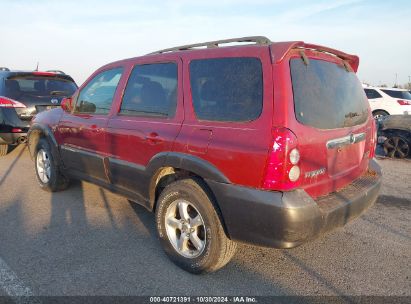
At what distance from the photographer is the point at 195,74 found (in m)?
3.13

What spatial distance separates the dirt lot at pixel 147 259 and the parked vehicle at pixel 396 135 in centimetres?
420

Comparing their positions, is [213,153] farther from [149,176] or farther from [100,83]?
[100,83]

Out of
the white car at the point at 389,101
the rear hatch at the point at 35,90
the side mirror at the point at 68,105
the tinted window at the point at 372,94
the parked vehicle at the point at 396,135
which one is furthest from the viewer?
the tinted window at the point at 372,94

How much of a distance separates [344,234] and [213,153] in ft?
6.54

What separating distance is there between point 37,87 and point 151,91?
15.0 feet

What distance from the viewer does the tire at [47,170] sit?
16.5ft

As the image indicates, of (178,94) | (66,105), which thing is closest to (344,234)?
(178,94)

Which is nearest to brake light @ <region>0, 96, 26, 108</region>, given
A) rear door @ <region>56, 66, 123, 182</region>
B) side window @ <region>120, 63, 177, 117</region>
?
rear door @ <region>56, 66, 123, 182</region>

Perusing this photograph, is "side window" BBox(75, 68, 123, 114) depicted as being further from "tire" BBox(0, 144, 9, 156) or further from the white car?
the white car

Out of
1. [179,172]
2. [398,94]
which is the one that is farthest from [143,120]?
[398,94]

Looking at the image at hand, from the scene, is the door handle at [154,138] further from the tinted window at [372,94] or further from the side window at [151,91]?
the tinted window at [372,94]

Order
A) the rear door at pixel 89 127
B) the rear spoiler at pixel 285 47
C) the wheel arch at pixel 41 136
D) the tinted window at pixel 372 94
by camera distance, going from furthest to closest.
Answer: the tinted window at pixel 372 94 → the wheel arch at pixel 41 136 → the rear door at pixel 89 127 → the rear spoiler at pixel 285 47

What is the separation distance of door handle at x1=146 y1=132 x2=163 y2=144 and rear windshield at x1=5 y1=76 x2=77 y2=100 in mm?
4579

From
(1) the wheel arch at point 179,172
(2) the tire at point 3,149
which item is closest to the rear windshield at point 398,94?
(2) the tire at point 3,149
